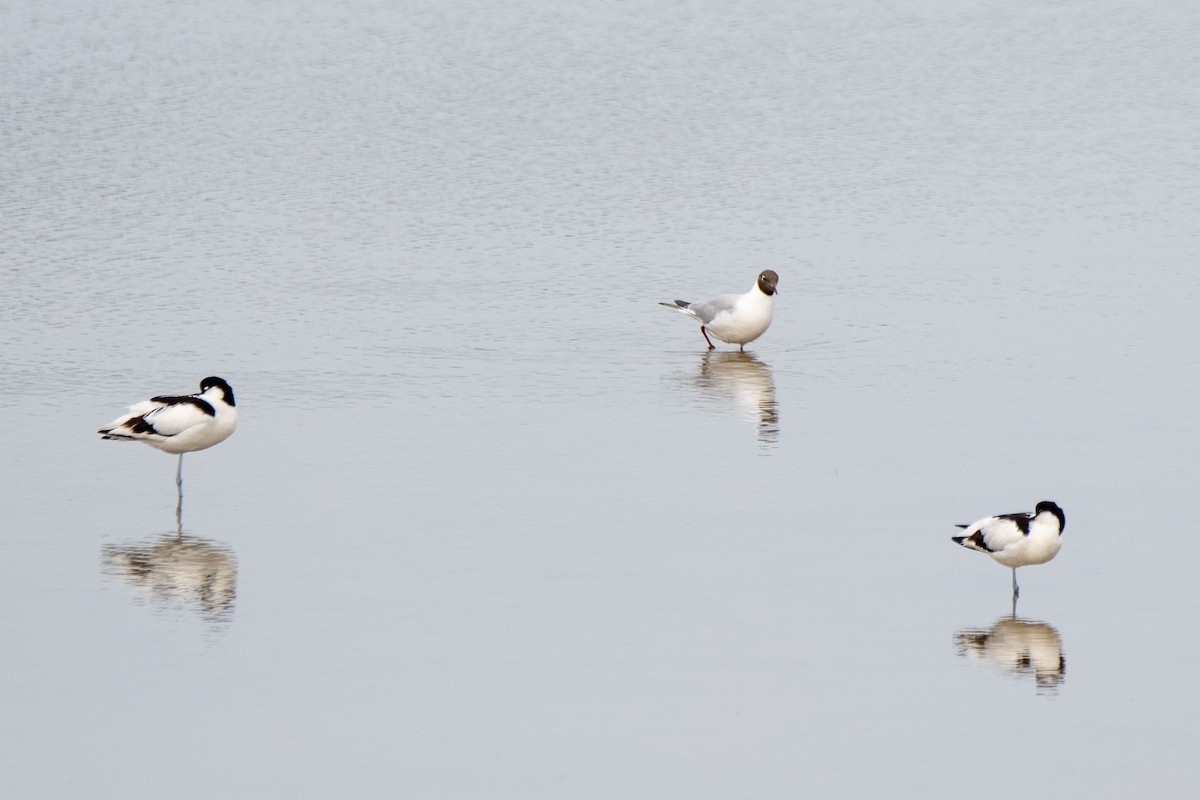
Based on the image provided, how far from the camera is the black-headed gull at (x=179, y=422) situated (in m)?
15.6

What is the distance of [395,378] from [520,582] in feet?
23.3

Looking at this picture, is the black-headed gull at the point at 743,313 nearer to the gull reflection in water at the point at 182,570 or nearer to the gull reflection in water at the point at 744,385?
the gull reflection in water at the point at 744,385

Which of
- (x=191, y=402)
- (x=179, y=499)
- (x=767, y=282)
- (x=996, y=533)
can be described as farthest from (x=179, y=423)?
(x=767, y=282)

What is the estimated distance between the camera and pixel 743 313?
2198 centimetres

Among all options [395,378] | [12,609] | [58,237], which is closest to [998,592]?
[12,609]

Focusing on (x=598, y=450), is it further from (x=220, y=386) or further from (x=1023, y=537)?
(x=1023, y=537)

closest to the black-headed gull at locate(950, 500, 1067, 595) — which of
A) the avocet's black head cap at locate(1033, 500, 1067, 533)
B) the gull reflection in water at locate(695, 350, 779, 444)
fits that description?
the avocet's black head cap at locate(1033, 500, 1067, 533)

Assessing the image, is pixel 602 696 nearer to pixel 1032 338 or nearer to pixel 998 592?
pixel 998 592

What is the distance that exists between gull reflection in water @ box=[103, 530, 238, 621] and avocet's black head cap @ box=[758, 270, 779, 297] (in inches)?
364

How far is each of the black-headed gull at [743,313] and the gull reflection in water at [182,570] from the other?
8993 millimetres

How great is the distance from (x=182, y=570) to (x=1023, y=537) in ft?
18.8

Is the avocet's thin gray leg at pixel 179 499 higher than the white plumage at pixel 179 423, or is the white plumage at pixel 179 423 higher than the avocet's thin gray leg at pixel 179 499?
the white plumage at pixel 179 423

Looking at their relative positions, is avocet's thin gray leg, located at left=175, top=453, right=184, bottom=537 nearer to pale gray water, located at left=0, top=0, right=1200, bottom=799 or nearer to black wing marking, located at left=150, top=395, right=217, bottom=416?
pale gray water, located at left=0, top=0, right=1200, bottom=799

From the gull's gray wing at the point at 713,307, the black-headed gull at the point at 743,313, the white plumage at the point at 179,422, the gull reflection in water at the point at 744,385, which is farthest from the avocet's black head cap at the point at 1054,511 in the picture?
the gull's gray wing at the point at 713,307
